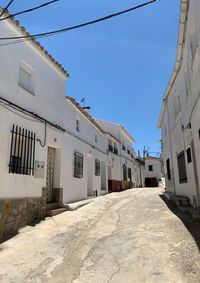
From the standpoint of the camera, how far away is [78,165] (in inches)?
511

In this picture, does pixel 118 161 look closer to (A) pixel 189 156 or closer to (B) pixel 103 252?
(A) pixel 189 156

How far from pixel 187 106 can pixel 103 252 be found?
5725 millimetres

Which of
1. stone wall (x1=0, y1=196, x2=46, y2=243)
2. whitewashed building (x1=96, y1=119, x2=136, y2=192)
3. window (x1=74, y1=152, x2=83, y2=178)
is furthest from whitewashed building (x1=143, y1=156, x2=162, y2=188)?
stone wall (x1=0, y1=196, x2=46, y2=243)

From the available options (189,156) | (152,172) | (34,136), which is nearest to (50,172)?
(34,136)

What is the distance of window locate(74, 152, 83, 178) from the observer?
1255 cm

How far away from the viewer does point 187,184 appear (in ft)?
32.6

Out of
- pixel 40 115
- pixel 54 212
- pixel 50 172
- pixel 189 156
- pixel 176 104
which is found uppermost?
pixel 176 104

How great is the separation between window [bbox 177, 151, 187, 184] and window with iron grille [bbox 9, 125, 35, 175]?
19.3ft

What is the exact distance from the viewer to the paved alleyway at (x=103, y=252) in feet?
14.8

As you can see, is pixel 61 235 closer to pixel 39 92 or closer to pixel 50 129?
pixel 50 129

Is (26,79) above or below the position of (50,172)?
above

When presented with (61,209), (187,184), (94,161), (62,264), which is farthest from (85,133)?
(62,264)

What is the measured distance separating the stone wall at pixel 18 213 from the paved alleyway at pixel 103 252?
0.32 metres

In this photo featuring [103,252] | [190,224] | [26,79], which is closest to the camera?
[103,252]
